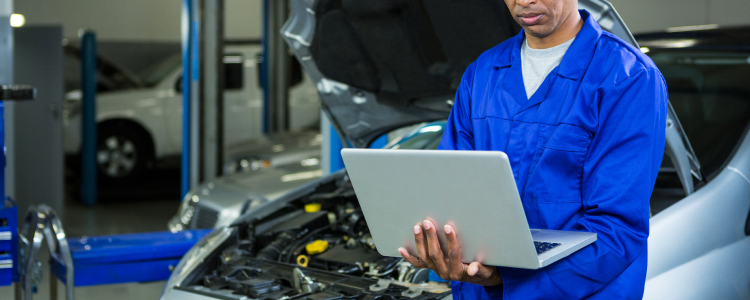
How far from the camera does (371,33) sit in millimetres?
2090

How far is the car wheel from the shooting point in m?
7.88

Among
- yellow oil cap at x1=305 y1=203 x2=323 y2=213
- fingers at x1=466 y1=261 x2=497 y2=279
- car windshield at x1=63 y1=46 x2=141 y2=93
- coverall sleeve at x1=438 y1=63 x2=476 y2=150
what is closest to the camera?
fingers at x1=466 y1=261 x2=497 y2=279

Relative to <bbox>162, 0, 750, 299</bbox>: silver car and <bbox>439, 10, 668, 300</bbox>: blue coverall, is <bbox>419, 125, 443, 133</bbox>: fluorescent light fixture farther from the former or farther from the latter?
<bbox>439, 10, 668, 300</bbox>: blue coverall

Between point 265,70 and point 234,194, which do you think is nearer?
point 234,194

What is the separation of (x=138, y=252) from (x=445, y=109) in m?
1.18

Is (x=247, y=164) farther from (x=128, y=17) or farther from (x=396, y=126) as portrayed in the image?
(x=128, y=17)

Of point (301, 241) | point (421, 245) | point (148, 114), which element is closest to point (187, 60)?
point (148, 114)

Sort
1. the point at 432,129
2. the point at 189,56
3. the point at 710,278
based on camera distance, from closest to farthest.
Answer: the point at 710,278 < the point at 432,129 < the point at 189,56

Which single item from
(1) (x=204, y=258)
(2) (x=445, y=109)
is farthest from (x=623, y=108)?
(1) (x=204, y=258)

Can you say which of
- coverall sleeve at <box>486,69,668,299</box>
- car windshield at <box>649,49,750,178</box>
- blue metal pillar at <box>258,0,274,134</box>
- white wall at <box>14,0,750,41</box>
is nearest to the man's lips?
coverall sleeve at <box>486,69,668,299</box>

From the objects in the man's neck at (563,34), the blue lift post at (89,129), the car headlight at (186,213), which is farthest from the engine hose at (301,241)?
the blue lift post at (89,129)

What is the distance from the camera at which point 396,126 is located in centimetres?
251

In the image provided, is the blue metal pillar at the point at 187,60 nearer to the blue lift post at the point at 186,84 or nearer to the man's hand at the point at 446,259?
the blue lift post at the point at 186,84

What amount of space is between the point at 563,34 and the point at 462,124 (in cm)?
29
